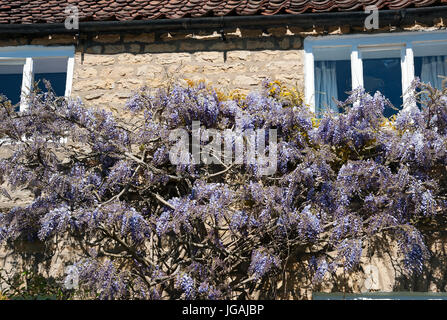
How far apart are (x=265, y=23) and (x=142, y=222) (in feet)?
9.27

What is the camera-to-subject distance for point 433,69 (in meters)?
6.90

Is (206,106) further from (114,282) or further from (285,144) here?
(114,282)

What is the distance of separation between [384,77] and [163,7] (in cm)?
286

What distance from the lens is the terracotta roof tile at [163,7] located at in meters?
6.87

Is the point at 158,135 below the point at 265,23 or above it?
below

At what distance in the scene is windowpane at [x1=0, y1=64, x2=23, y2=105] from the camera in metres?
7.50

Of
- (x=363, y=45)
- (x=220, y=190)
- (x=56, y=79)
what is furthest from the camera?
(x=56, y=79)

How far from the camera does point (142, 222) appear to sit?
5.82 meters

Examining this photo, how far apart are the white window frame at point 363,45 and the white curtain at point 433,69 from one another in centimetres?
22

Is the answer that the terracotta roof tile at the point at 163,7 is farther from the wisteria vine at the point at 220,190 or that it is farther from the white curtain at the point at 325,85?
the wisteria vine at the point at 220,190

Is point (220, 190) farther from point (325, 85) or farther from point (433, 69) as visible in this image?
point (433, 69)

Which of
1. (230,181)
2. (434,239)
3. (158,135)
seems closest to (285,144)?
Answer: (230,181)

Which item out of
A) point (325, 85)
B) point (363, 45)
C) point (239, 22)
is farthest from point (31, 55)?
point (363, 45)
